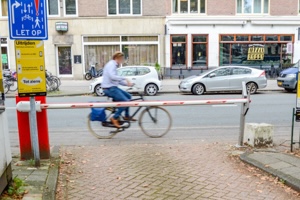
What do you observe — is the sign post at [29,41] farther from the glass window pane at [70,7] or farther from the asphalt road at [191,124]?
the glass window pane at [70,7]

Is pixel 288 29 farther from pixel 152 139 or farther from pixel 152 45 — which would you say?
pixel 152 139

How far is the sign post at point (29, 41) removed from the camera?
429 centimetres

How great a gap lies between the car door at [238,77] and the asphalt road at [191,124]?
3630mm

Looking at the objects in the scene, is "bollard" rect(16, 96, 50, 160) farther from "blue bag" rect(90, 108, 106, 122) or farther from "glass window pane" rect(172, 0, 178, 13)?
"glass window pane" rect(172, 0, 178, 13)

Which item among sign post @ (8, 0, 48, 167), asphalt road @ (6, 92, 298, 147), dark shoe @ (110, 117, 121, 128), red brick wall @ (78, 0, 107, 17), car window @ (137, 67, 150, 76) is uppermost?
red brick wall @ (78, 0, 107, 17)

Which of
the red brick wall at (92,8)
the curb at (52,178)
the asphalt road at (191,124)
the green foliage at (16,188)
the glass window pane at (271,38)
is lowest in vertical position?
the asphalt road at (191,124)

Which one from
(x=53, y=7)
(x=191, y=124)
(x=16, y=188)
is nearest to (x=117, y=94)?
(x=191, y=124)

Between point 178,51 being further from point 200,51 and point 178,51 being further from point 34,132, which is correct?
point 34,132

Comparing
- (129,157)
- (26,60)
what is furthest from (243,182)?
(26,60)

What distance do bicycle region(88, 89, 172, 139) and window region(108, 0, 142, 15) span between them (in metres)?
17.8

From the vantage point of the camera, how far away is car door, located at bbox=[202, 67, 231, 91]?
15.8 meters

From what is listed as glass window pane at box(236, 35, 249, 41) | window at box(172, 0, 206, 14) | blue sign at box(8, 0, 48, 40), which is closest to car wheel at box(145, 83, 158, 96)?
window at box(172, 0, 206, 14)

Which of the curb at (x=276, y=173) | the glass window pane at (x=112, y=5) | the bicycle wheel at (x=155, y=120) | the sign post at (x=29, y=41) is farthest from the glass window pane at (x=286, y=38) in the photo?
the sign post at (x=29, y=41)

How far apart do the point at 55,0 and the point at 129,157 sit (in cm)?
2103
